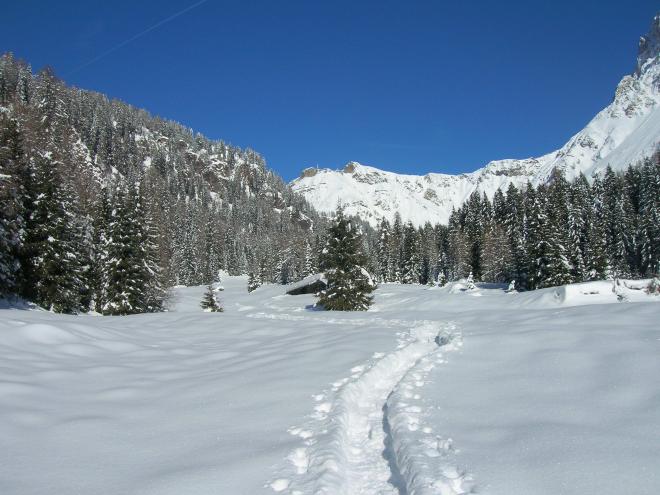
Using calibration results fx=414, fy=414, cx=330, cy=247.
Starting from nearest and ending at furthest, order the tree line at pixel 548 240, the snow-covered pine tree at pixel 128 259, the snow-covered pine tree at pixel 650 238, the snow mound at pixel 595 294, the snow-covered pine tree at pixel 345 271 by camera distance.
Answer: the snow mound at pixel 595 294 < the snow-covered pine tree at pixel 128 259 < the snow-covered pine tree at pixel 345 271 < the tree line at pixel 548 240 < the snow-covered pine tree at pixel 650 238

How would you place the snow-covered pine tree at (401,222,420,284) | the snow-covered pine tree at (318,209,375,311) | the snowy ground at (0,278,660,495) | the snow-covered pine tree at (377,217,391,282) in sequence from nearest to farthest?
the snowy ground at (0,278,660,495), the snow-covered pine tree at (318,209,375,311), the snow-covered pine tree at (401,222,420,284), the snow-covered pine tree at (377,217,391,282)

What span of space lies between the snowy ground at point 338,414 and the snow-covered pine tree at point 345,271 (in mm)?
19581

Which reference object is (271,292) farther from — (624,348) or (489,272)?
(624,348)

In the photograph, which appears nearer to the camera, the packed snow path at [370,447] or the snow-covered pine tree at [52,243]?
the packed snow path at [370,447]

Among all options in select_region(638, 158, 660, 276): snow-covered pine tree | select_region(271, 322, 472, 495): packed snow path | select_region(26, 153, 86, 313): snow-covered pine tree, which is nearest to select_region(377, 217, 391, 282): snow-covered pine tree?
select_region(638, 158, 660, 276): snow-covered pine tree

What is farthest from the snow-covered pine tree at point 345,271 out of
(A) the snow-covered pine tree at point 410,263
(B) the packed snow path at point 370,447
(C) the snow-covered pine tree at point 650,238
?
(C) the snow-covered pine tree at point 650,238

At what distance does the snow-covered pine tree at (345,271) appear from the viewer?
1302 inches

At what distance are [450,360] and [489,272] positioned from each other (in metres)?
59.0

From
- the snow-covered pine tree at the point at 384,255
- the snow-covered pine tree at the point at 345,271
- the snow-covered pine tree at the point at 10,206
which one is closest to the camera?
the snow-covered pine tree at the point at 10,206

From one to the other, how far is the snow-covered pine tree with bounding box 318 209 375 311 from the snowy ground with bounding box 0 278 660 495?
771 inches

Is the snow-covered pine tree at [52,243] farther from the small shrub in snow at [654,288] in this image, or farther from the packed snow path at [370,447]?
the small shrub in snow at [654,288]

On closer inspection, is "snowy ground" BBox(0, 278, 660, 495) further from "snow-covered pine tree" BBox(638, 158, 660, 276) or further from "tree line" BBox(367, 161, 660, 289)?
"snow-covered pine tree" BBox(638, 158, 660, 276)

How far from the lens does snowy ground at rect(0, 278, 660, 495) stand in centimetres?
479

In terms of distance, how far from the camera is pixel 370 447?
20.3 feet
